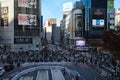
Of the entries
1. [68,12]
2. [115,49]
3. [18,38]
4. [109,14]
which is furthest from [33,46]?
[115,49]

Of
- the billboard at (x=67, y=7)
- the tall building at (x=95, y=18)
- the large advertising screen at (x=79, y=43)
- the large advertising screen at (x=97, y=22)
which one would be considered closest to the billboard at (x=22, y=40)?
the large advertising screen at (x=79, y=43)

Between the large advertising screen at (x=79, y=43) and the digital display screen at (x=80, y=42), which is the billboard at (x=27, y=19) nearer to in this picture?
the large advertising screen at (x=79, y=43)

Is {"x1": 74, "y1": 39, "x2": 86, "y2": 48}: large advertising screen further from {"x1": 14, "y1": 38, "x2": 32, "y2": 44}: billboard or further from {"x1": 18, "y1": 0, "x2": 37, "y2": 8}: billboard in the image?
{"x1": 18, "y1": 0, "x2": 37, "y2": 8}: billboard

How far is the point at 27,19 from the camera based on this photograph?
11069 cm

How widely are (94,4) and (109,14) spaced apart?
7.84 metres

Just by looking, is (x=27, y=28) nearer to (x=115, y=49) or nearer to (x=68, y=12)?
(x=68, y=12)

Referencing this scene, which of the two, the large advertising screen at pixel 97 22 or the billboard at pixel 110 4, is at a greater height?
the billboard at pixel 110 4

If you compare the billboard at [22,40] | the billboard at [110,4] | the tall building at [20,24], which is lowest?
the billboard at [22,40]

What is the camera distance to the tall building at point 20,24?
362 ft

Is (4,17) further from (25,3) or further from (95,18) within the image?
(95,18)

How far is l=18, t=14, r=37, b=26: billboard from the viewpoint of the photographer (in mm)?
110250

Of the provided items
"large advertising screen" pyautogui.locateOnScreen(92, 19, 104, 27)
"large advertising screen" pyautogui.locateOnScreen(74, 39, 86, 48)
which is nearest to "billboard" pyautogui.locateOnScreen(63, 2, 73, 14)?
"large advertising screen" pyautogui.locateOnScreen(92, 19, 104, 27)

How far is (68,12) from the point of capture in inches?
6457

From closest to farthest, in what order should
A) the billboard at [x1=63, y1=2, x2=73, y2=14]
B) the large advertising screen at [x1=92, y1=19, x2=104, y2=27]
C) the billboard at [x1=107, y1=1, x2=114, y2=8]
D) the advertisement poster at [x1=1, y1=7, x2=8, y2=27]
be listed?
the advertisement poster at [x1=1, y1=7, x2=8, y2=27] → the large advertising screen at [x1=92, y1=19, x2=104, y2=27] → the billboard at [x1=107, y1=1, x2=114, y2=8] → the billboard at [x1=63, y1=2, x2=73, y2=14]
